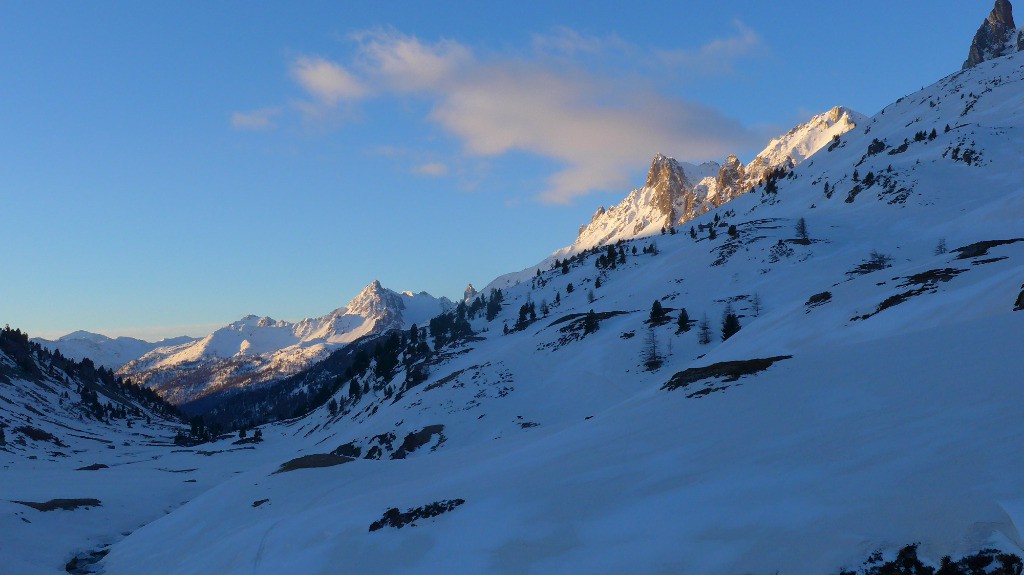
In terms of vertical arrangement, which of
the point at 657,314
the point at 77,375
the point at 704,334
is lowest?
the point at 704,334

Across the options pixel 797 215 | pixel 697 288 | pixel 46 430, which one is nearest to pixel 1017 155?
pixel 797 215

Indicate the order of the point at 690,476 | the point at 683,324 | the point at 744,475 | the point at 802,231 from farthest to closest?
1. the point at 802,231
2. the point at 683,324
3. the point at 690,476
4. the point at 744,475

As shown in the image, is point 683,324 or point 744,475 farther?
point 683,324

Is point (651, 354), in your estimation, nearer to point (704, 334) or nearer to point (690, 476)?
point (704, 334)

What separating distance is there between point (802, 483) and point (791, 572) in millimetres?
3024

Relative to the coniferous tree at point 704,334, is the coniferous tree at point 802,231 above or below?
above

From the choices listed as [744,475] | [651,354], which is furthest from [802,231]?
[744,475]

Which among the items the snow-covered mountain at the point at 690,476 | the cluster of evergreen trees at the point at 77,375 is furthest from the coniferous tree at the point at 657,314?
the cluster of evergreen trees at the point at 77,375

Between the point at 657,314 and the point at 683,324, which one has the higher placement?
the point at 657,314

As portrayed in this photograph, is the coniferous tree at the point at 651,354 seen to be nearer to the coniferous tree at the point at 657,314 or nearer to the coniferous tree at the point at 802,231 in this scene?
the coniferous tree at the point at 657,314

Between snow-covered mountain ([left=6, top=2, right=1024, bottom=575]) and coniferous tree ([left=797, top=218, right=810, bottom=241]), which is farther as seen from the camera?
coniferous tree ([left=797, top=218, right=810, bottom=241])

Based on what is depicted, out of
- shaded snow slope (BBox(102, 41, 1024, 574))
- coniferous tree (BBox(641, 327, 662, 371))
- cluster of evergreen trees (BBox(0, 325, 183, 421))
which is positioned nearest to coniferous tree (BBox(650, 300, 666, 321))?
coniferous tree (BBox(641, 327, 662, 371))

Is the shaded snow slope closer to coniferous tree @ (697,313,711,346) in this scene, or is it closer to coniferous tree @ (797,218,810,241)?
coniferous tree @ (697,313,711,346)

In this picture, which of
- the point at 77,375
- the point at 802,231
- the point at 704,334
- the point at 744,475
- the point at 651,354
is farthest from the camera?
the point at 77,375
